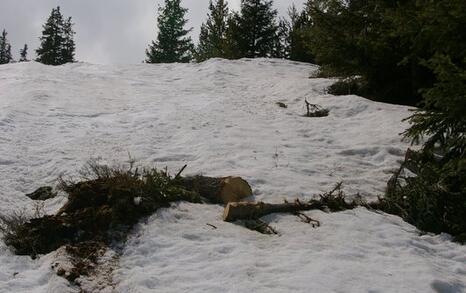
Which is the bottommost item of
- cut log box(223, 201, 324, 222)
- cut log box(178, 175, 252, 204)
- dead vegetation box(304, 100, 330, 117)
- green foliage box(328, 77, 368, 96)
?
cut log box(223, 201, 324, 222)

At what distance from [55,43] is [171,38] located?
30.2 ft

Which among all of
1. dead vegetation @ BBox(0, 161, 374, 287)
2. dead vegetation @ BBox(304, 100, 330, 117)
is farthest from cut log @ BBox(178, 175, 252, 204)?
dead vegetation @ BBox(304, 100, 330, 117)

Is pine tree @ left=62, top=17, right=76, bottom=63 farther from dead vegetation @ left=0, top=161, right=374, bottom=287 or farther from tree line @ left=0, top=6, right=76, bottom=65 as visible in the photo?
dead vegetation @ left=0, top=161, right=374, bottom=287

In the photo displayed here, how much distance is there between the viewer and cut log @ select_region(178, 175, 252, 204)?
7.34 metres

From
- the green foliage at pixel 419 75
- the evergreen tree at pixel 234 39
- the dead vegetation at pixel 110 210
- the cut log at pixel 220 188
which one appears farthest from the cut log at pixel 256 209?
the evergreen tree at pixel 234 39

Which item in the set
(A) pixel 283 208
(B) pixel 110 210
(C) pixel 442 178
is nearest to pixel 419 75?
(C) pixel 442 178

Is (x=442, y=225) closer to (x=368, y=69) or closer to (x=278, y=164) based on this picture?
(x=278, y=164)

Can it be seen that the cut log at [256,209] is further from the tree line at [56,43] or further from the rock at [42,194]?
the tree line at [56,43]

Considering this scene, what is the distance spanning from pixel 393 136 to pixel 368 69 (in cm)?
287

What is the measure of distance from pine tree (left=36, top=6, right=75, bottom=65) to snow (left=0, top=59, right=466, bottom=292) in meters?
23.6

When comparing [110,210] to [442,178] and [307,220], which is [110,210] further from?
[442,178]

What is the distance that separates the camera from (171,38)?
3872cm

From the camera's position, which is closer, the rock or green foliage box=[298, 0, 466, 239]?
green foliage box=[298, 0, 466, 239]

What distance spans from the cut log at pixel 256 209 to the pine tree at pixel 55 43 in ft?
118
